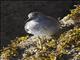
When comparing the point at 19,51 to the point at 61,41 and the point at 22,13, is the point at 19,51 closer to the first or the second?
the point at 61,41

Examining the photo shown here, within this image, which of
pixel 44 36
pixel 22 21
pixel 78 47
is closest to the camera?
pixel 78 47

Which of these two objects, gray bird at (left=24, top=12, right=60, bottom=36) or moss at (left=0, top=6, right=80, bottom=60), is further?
gray bird at (left=24, top=12, right=60, bottom=36)

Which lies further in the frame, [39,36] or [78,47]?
[39,36]

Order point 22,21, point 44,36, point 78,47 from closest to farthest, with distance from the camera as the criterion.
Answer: point 78,47 < point 44,36 < point 22,21

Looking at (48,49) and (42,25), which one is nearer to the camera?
(48,49)

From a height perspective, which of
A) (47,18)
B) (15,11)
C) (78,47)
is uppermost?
(15,11)

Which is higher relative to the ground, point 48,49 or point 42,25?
point 42,25

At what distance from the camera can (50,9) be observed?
762cm

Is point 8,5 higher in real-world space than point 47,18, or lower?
higher

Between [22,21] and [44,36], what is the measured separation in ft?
12.8

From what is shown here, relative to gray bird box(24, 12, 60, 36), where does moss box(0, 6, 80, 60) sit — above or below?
below

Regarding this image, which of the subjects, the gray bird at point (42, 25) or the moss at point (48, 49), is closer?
the moss at point (48, 49)

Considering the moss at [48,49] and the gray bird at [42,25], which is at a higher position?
the gray bird at [42,25]

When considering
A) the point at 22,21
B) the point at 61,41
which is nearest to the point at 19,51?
the point at 61,41
